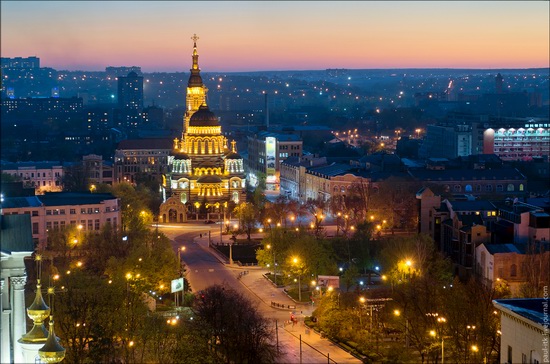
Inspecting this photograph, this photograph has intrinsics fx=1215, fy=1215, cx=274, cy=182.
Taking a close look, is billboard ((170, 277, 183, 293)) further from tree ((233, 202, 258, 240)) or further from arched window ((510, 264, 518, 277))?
tree ((233, 202, 258, 240))

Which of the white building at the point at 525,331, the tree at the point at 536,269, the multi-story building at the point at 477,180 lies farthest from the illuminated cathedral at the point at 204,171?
the white building at the point at 525,331

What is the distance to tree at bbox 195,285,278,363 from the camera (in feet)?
87.4

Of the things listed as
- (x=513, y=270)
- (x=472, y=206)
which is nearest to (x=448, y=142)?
(x=472, y=206)

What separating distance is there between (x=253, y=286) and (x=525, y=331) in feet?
55.1

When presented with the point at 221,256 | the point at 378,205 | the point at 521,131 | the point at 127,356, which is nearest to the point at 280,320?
the point at 127,356

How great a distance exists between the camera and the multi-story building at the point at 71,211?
47906 millimetres

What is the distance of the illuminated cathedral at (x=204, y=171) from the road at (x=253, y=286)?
12.6 feet

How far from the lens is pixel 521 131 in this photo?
8631 cm

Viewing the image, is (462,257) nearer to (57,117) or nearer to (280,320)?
(280,320)

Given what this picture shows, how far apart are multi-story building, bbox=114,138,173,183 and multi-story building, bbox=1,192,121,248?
24334 mm

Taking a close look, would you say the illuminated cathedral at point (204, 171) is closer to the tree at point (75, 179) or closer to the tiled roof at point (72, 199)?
the tree at point (75, 179)

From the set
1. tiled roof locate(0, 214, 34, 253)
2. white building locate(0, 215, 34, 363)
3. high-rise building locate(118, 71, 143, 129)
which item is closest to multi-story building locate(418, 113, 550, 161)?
high-rise building locate(118, 71, 143, 129)

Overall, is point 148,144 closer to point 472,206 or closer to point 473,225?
point 472,206

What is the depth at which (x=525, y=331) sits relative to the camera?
23125 millimetres
